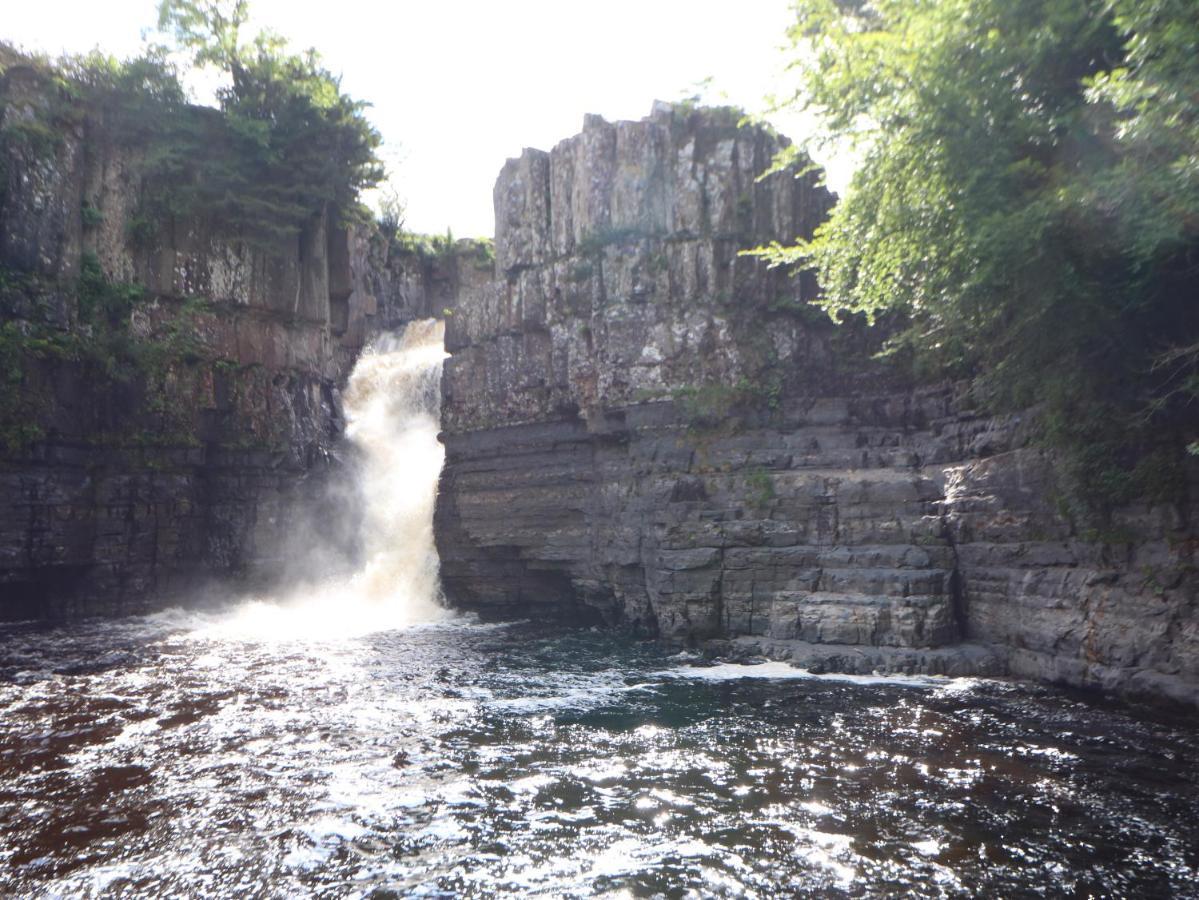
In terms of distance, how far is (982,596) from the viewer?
57.8ft

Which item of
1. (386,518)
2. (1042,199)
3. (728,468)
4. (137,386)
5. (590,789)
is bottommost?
(590,789)

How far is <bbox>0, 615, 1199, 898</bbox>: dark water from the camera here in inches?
348

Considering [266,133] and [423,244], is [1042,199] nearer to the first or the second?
[266,133]

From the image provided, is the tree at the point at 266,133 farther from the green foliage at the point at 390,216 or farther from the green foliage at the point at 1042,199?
the green foliage at the point at 1042,199

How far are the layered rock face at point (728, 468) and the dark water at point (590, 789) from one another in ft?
6.15

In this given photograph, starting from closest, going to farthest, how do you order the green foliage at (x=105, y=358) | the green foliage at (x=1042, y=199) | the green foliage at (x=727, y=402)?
the green foliage at (x=1042, y=199)
the green foliage at (x=727, y=402)
the green foliage at (x=105, y=358)

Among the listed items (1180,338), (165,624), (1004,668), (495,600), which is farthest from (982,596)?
(165,624)

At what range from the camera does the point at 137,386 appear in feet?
95.1

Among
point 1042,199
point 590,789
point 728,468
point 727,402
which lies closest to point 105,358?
point 727,402

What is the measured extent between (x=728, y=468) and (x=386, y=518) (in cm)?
1592

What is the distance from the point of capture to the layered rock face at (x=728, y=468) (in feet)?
53.9

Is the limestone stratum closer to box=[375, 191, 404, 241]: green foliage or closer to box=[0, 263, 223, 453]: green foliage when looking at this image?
box=[0, 263, 223, 453]: green foliage

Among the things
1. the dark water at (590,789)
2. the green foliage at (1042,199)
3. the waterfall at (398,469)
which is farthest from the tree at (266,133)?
the green foliage at (1042,199)

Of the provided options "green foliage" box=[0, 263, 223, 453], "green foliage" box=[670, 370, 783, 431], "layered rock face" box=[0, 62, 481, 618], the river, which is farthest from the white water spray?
"green foliage" box=[670, 370, 783, 431]
